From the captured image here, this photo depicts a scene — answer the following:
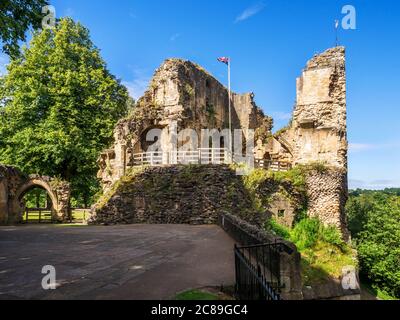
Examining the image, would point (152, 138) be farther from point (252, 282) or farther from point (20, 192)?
point (252, 282)

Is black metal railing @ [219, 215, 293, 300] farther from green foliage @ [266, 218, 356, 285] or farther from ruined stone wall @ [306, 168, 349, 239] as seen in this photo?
ruined stone wall @ [306, 168, 349, 239]

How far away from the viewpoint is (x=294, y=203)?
803 inches

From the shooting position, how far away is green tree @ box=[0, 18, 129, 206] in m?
23.7

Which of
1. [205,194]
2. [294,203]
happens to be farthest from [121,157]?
[294,203]

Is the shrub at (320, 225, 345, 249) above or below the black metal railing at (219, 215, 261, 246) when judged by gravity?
below

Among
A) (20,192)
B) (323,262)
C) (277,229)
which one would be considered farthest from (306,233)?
(20,192)

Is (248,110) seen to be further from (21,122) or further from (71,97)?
(21,122)

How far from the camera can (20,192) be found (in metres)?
21.6

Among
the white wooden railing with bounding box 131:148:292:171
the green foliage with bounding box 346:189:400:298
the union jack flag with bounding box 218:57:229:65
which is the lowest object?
the green foliage with bounding box 346:189:400:298

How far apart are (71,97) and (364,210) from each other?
38597 millimetres

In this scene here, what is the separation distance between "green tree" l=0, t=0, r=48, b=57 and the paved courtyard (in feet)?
24.3

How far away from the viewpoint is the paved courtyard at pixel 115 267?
5.16 m

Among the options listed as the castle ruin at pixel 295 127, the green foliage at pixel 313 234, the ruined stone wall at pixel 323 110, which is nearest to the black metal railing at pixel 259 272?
the green foliage at pixel 313 234

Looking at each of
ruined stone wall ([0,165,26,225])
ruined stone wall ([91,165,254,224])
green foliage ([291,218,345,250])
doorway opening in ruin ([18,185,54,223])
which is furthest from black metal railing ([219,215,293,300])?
doorway opening in ruin ([18,185,54,223])
